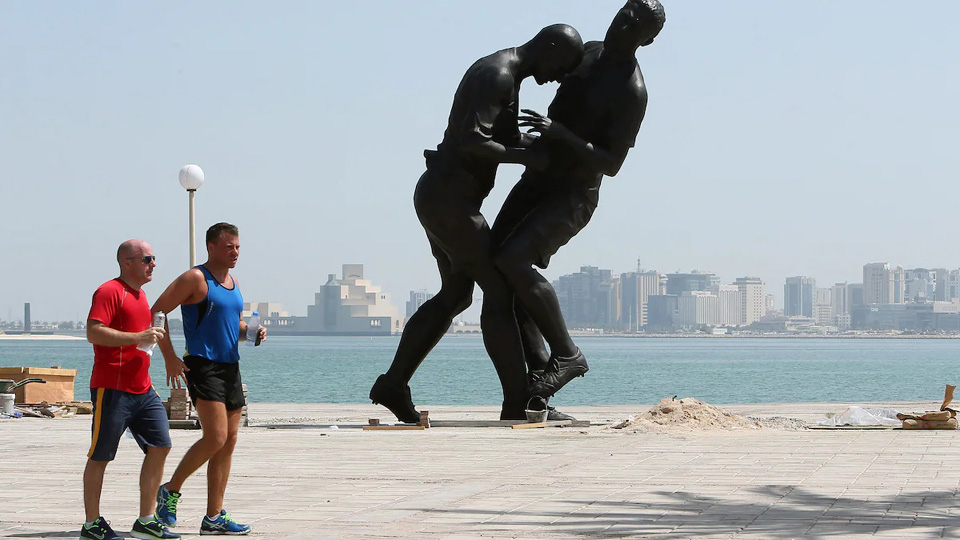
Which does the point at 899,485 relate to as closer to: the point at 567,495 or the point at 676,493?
the point at 676,493

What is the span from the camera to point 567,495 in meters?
7.47

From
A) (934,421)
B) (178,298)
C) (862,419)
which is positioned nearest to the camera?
(178,298)

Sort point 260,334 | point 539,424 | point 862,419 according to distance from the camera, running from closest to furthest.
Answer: point 260,334 → point 539,424 → point 862,419

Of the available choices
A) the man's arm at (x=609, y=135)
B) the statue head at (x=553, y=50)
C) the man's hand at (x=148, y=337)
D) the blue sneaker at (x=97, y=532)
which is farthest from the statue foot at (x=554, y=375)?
the blue sneaker at (x=97, y=532)

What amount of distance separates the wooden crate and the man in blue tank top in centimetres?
1250

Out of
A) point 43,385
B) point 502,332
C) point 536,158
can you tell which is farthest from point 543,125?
point 43,385

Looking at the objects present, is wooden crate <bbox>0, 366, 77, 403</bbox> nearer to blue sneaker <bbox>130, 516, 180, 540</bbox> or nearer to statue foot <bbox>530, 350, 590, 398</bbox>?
statue foot <bbox>530, 350, 590, 398</bbox>

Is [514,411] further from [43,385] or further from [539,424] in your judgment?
[43,385]

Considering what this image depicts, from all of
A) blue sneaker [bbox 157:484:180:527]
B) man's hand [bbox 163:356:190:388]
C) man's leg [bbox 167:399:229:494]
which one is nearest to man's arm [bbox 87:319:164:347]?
man's hand [bbox 163:356:190:388]

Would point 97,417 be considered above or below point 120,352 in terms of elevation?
below

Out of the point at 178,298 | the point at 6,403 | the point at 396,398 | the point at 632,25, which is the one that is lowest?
the point at 6,403

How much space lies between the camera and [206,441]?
20.6 feet

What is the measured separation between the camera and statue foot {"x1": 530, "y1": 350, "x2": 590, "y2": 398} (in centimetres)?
1257

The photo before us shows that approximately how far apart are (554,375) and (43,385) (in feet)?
29.0
